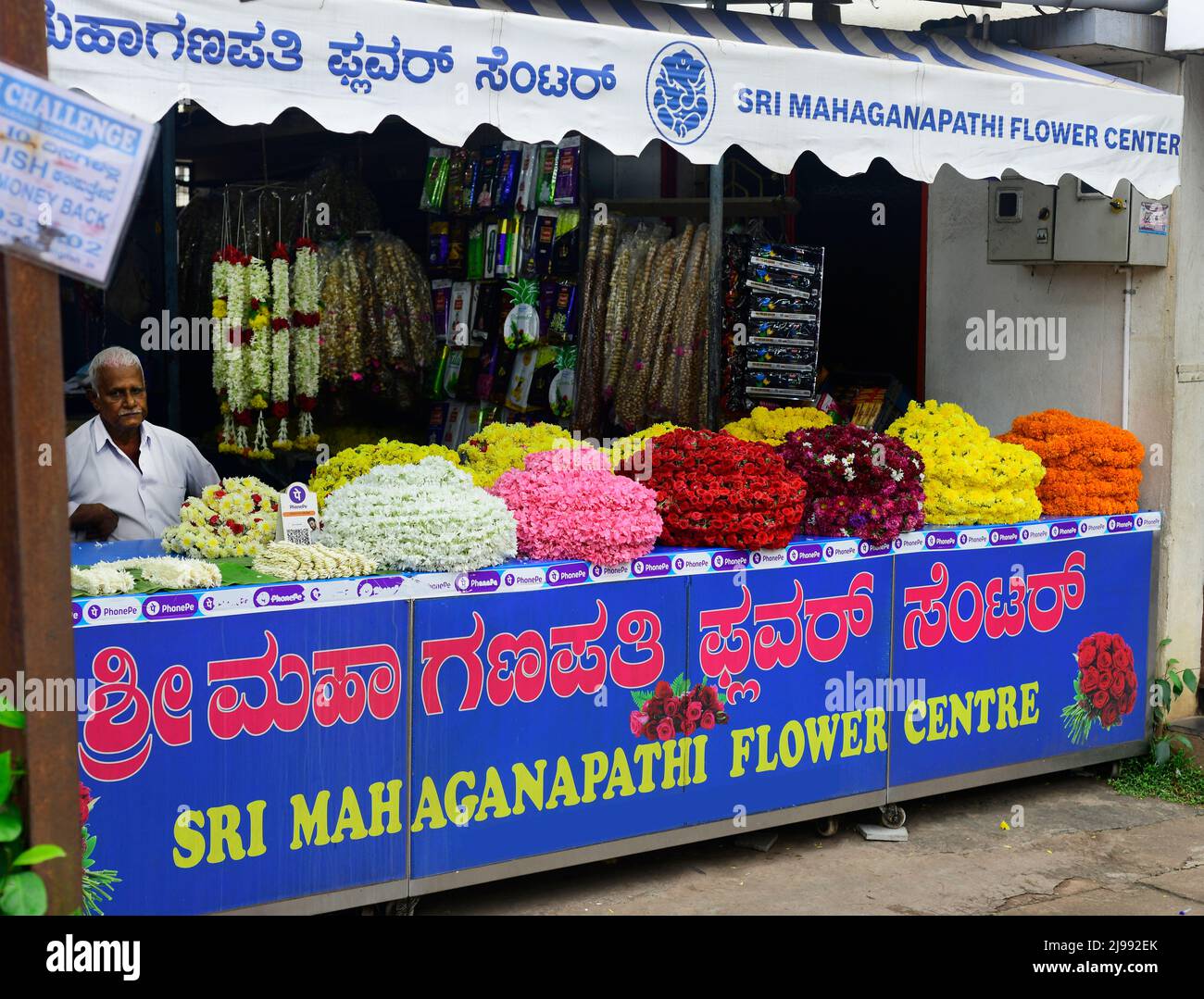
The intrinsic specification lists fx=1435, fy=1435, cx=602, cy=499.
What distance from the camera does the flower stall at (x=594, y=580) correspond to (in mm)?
4242

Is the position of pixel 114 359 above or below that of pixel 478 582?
above

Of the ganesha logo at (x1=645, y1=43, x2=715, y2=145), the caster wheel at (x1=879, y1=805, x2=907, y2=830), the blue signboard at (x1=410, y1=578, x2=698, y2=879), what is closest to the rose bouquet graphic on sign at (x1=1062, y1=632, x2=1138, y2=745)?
the caster wheel at (x1=879, y1=805, x2=907, y2=830)

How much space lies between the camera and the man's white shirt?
A: 559cm

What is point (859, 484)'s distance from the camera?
582 cm

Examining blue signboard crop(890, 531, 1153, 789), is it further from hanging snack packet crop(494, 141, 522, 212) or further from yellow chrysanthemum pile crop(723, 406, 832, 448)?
hanging snack packet crop(494, 141, 522, 212)

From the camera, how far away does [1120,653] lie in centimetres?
677

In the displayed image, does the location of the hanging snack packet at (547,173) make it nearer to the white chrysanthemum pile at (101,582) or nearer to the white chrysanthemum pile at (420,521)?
the white chrysanthemum pile at (420,521)

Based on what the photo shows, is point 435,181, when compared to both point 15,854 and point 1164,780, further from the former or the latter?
point 15,854

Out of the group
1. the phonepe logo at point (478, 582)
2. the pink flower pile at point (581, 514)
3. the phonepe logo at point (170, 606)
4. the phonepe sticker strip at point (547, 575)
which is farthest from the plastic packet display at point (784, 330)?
the phonepe logo at point (170, 606)

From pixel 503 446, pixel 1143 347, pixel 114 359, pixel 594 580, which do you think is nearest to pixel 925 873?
pixel 594 580

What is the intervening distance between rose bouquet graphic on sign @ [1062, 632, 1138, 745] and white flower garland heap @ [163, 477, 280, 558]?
12.2 feet

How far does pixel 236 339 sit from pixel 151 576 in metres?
3.34

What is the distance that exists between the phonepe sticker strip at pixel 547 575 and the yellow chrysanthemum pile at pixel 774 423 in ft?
3.35
